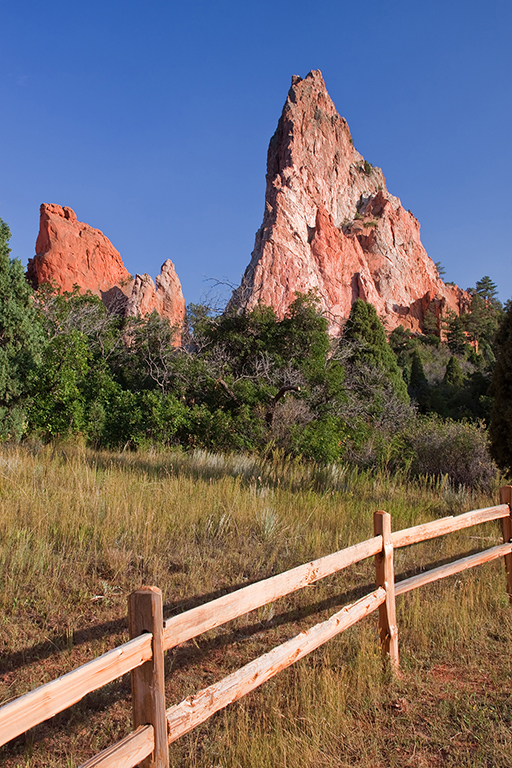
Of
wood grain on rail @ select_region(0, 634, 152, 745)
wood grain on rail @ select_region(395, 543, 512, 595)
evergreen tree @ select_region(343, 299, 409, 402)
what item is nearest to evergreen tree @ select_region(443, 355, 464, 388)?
evergreen tree @ select_region(343, 299, 409, 402)

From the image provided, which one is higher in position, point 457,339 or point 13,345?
point 457,339

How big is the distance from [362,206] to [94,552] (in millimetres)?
89628

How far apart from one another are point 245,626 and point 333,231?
70.0 m

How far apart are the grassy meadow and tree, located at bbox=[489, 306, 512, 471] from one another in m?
1.74

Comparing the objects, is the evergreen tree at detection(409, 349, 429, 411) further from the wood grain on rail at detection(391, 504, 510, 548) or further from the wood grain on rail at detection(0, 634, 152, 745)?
the wood grain on rail at detection(0, 634, 152, 745)

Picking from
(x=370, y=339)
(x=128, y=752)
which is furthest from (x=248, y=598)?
(x=370, y=339)

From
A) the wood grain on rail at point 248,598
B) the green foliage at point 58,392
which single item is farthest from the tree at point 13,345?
the wood grain on rail at point 248,598

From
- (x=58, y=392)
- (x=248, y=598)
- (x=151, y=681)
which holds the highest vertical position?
(x=58, y=392)

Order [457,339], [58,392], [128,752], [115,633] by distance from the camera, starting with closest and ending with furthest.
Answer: [128,752] < [115,633] < [58,392] < [457,339]

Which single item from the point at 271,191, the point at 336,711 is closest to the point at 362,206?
the point at 271,191

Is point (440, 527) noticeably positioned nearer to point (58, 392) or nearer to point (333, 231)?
point (58, 392)

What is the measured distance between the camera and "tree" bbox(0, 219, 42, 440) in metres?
9.84

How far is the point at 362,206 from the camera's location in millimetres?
85000

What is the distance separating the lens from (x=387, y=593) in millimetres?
3814
